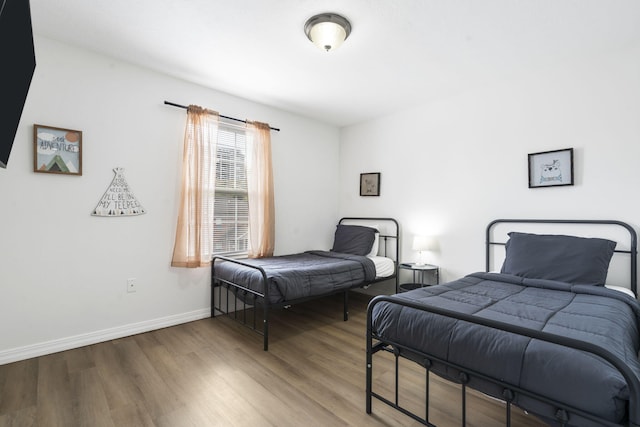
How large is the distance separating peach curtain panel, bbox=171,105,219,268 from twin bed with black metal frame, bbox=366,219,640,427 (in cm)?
198

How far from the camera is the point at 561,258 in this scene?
233cm

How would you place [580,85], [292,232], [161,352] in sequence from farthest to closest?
[292,232], [580,85], [161,352]

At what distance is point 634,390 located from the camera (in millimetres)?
923

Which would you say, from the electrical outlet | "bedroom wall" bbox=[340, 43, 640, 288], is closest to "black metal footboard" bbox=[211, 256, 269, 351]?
the electrical outlet

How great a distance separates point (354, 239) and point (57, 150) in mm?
3014

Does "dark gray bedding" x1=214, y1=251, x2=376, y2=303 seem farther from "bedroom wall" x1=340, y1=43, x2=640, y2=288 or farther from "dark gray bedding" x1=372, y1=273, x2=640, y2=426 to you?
"dark gray bedding" x1=372, y1=273, x2=640, y2=426

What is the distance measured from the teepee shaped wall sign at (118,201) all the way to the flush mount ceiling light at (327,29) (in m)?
1.97

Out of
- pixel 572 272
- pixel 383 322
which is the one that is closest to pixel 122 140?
pixel 383 322

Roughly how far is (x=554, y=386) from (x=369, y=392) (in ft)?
2.90

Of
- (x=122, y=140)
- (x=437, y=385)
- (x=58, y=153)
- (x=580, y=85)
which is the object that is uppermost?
(x=580, y=85)

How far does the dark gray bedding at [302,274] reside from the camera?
2.57m

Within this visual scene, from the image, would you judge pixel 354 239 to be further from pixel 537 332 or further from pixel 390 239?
pixel 537 332

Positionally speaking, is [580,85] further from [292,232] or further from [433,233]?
[292,232]

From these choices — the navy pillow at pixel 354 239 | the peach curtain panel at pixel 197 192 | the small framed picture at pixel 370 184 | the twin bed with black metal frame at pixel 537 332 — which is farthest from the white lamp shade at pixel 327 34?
the navy pillow at pixel 354 239
